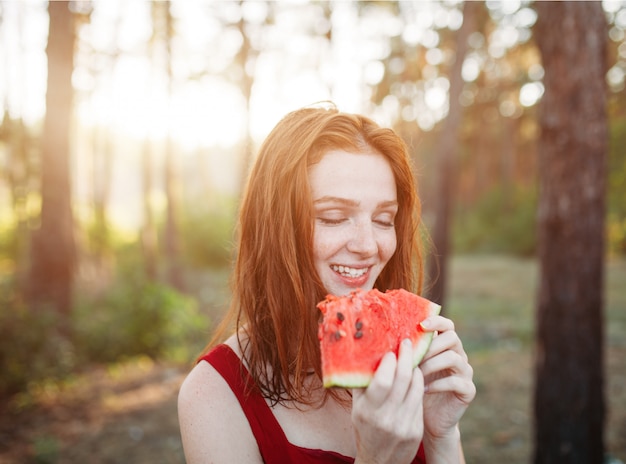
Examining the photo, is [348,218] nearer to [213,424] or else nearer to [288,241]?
[288,241]

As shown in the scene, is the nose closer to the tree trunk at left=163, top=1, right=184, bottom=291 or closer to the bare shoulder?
the bare shoulder

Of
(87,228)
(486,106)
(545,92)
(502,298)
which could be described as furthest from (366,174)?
(486,106)

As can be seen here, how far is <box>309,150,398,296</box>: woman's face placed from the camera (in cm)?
213

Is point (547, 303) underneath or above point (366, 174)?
underneath

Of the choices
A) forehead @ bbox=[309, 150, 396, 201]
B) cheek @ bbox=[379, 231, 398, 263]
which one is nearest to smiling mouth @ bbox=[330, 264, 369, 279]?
cheek @ bbox=[379, 231, 398, 263]

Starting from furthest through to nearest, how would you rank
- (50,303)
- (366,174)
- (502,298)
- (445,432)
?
(502,298) < (50,303) < (366,174) < (445,432)

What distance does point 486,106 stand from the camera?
108 ft

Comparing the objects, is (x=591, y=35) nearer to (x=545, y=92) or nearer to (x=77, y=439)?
(x=545, y=92)

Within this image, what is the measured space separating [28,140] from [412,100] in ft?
73.4

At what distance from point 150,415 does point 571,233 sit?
6.57 meters

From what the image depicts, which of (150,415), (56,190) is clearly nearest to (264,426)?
(150,415)

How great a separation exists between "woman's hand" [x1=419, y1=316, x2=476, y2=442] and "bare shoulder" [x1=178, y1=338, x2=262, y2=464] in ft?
2.56

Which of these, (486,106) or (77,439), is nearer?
(77,439)

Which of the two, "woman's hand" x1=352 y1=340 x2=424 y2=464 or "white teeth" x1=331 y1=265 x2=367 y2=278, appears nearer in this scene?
"woman's hand" x1=352 y1=340 x2=424 y2=464
